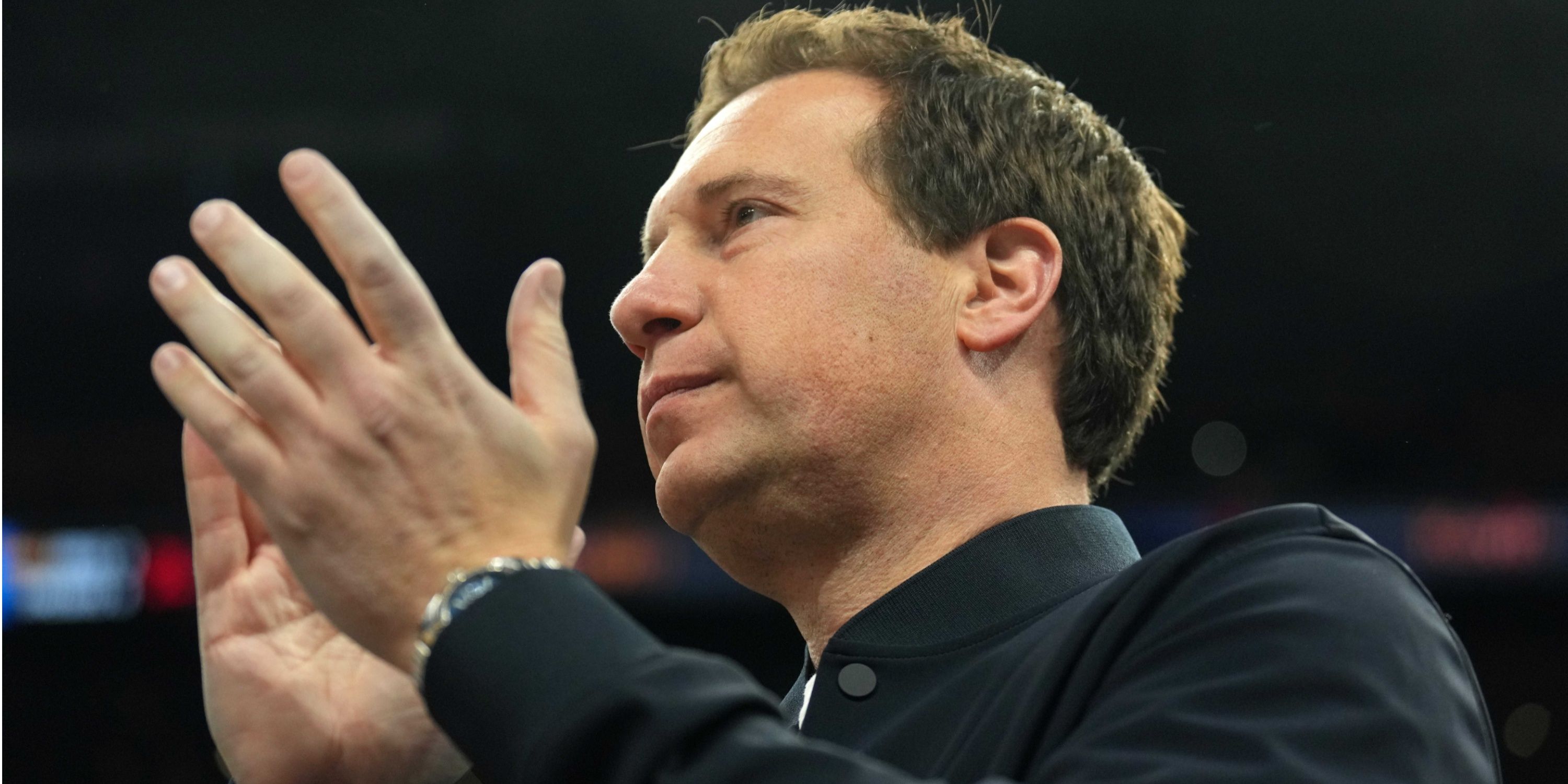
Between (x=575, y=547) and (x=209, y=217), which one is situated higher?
(x=209, y=217)

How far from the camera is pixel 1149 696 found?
859 millimetres

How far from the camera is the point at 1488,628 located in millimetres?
4953

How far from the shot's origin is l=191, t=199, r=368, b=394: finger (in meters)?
0.75

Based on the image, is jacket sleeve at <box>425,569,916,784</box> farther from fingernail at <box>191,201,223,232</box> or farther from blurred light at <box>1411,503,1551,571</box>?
blurred light at <box>1411,503,1551,571</box>

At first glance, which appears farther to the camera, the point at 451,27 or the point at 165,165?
the point at 165,165

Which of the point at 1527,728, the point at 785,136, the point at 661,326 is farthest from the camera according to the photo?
the point at 1527,728

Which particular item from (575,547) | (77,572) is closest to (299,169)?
(575,547)

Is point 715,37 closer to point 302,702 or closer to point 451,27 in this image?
point 451,27

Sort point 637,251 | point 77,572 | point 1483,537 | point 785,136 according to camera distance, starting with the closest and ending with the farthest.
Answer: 1. point 785,136
2. point 637,251
3. point 1483,537
4. point 77,572

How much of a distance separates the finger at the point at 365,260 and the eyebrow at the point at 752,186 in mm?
652

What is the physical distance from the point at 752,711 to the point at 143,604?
15.9 feet

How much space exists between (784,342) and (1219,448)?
13.1 ft

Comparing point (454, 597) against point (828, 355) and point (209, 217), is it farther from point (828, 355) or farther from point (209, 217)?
point (828, 355)

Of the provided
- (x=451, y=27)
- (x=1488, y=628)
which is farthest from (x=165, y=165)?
(x=1488, y=628)
